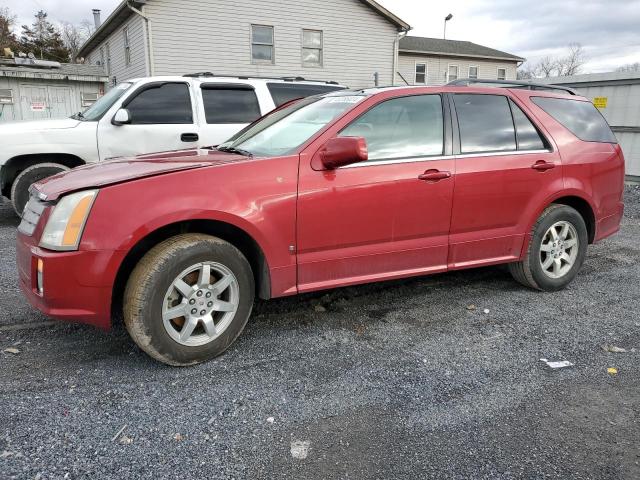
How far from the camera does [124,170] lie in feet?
10.3

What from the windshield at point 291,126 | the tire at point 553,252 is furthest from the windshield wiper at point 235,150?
the tire at point 553,252

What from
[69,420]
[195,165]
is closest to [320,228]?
[195,165]

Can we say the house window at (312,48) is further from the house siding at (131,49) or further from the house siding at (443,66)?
the house siding at (443,66)

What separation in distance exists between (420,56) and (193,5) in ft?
50.3

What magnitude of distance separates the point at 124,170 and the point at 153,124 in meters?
4.01

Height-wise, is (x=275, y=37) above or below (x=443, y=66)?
below

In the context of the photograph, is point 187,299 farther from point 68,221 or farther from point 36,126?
point 36,126

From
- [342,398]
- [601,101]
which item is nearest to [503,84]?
[342,398]

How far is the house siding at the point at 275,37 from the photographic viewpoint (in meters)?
15.9

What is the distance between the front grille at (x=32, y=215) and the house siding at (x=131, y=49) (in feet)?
46.6

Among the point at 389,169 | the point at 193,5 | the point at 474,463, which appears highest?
the point at 193,5

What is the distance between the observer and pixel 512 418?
8.47ft

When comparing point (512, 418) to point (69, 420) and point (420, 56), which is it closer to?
point (69, 420)

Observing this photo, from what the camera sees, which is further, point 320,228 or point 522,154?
point 522,154
